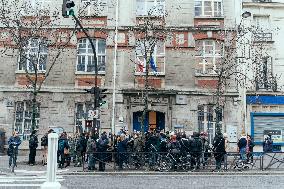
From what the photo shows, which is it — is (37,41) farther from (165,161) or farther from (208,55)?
(165,161)

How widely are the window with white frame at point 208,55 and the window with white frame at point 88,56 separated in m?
6.05

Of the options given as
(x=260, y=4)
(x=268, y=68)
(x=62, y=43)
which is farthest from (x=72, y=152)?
(x=260, y=4)

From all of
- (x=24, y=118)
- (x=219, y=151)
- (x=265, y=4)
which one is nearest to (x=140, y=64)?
(x=24, y=118)

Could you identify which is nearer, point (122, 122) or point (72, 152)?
point (72, 152)

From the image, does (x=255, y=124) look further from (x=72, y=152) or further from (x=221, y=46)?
(x=72, y=152)

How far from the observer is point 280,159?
17.9 meters

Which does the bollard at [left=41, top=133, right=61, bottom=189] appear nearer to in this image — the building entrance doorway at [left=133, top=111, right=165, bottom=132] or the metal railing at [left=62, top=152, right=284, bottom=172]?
the metal railing at [left=62, top=152, right=284, bottom=172]

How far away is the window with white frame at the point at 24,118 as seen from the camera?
81.1 feet

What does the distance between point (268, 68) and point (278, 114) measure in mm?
3607

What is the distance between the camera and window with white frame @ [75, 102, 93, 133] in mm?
24891

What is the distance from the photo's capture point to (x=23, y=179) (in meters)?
14.6

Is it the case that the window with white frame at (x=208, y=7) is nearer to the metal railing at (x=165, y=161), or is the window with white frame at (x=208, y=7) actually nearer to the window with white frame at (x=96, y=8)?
the window with white frame at (x=96, y=8)

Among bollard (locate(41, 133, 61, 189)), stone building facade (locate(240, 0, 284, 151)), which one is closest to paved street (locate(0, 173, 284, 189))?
bollard (locate(41, 133, 61, 189))

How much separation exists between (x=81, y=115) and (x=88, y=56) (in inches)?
151
